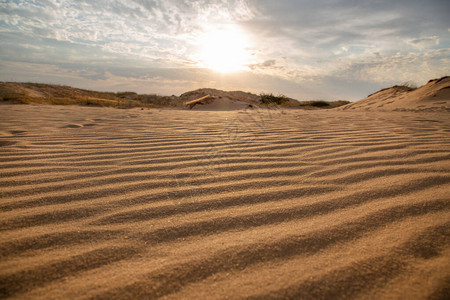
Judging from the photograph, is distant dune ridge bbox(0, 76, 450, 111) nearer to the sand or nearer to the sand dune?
the sand dune

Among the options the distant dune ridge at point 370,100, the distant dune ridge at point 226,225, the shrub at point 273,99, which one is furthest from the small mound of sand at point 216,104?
the distant dune ridge at point 226,225

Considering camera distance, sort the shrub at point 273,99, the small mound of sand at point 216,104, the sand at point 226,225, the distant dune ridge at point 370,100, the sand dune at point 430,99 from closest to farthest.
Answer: the sand at point 226,225
the sand dune at point 430,99
the distant dune ridge at point 370,100
the small mound of sand at point 216,104
the shrub at point 273,99

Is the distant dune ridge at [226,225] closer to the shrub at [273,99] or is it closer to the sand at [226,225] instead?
the sand at [226,225]

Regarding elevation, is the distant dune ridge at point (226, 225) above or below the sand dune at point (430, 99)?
below

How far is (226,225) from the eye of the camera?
3.39 feet

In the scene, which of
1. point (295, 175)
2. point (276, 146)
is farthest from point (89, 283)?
point (276, 146)

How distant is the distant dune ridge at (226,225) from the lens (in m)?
0.73

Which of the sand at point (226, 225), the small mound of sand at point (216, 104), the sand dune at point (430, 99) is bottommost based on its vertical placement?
the sand at point (226, 225)

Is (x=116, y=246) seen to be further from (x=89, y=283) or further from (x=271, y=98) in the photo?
(x=271, y=98)

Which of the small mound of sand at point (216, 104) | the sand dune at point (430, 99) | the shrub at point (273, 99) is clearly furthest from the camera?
the shrub at point (273, 99)

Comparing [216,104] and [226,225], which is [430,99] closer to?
[216,104]

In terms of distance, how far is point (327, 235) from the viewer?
0.95 metres

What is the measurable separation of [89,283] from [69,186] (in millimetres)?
853

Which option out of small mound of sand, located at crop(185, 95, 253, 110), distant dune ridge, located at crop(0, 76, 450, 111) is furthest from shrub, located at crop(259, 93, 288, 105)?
small mound of sand, located at crop(185, 95, 253, 110)
